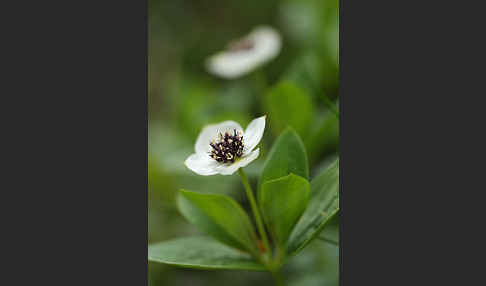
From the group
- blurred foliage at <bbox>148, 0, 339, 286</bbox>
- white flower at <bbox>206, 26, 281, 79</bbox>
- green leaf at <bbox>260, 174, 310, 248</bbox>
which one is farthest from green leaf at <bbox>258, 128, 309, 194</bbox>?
white flower at <bbox>206, 26, 281, 79</bbox>

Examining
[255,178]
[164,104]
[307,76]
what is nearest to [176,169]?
[255,178]

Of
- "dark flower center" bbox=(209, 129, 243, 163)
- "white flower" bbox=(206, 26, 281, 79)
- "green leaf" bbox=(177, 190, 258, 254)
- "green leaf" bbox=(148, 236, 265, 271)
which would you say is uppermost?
"white flower" bbox=(206, 26, 281, 79)

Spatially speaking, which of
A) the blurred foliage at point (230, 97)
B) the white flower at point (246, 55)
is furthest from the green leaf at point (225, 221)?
the white flower at point (246, 55)

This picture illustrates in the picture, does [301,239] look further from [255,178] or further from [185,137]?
[185,137]

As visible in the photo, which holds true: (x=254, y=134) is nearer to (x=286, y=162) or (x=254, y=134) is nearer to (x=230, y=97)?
(x=286, y=162)

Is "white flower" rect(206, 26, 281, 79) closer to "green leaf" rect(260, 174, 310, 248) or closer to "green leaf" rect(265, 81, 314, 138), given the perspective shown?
"green leaf" rect(265, 81, 314, 138)

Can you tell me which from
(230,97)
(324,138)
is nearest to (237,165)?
(324,138)
